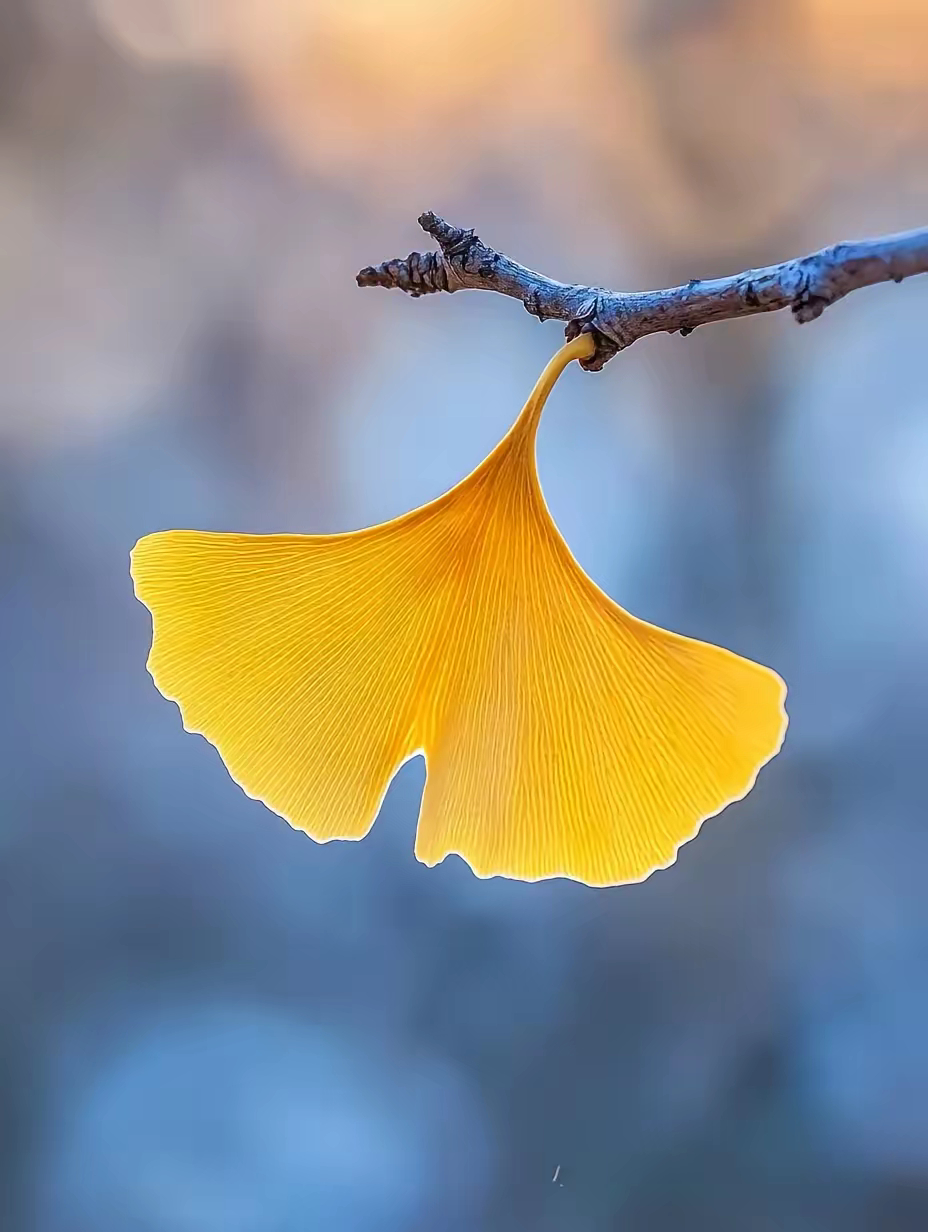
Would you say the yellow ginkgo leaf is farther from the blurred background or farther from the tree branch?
the blurred background

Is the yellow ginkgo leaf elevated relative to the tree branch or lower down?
lower down

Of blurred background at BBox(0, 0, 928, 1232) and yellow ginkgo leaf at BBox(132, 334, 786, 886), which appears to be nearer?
yellow ginkgo leaf at BBox(132, 334, 786, 886)

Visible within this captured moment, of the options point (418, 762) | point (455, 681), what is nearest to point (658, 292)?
point (455, 681)

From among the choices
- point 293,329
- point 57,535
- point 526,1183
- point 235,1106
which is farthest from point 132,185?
point 526,1183

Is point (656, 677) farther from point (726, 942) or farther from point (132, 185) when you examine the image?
point (132, 185)

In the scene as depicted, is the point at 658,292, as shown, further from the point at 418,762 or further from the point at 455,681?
the point at 418,762

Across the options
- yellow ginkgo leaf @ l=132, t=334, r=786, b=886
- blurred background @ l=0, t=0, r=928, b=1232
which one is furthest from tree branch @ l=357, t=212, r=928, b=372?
blurred background @ l=0, t=0, r=928, b=1232

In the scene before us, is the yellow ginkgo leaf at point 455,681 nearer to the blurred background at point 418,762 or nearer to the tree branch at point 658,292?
the tree branch at point 658,292
